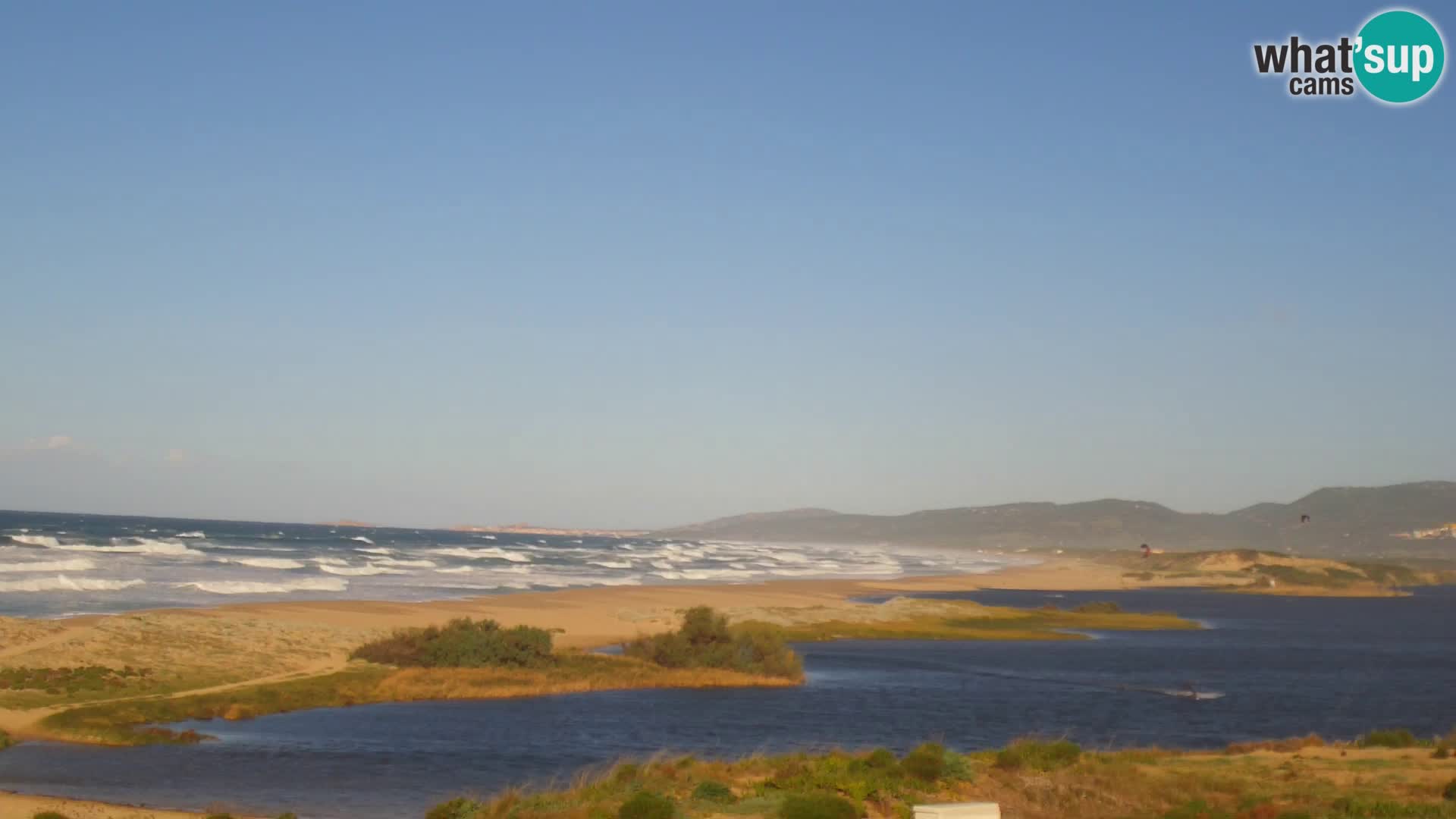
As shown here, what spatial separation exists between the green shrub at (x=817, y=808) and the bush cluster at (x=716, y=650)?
28190mm

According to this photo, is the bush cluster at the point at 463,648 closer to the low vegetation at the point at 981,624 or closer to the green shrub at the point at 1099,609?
the low vegetation at the point at 981,624

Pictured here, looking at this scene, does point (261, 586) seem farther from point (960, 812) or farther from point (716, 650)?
point (960, 812)

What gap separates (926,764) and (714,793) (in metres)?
4.35

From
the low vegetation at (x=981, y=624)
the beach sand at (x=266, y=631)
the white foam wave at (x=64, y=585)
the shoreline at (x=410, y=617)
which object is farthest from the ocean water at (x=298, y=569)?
the low vegetation at (x=981, y=624)

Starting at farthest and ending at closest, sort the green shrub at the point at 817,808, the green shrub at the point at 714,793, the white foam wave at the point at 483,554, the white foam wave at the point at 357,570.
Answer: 1. the white foam wave at the point at 483,554
2. the white foam wave at the point at 357,570
3. the green shrub at the point at 714,793
4. the green shrub at the point at 817,808

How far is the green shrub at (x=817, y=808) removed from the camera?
63.8ft

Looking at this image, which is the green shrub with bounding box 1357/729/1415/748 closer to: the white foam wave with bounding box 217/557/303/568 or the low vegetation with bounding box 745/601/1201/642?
the low vegetation with bounding box 745/601/1201/642

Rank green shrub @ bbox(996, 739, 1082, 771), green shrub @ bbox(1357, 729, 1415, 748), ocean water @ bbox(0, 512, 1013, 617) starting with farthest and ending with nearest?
1. ocean water @ bbox(0, 512, 1013, 617)
2. green shrub @ bbox(1357, 729, 1415, 748)
3. green shrub @ bbox(996, 739, 1082, 771)

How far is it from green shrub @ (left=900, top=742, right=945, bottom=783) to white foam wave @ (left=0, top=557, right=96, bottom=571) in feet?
259

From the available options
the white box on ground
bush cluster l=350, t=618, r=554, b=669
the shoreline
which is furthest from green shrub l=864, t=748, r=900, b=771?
bush cluster l=350, t=618, r=554, b=669

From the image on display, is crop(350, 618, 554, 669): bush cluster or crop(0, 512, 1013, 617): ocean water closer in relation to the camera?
crop(350, 618, 554, 669): bush cluster

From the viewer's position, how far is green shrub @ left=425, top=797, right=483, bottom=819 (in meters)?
20.7

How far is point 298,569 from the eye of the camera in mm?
102375

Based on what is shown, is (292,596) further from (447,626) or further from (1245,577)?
(1245,577)
